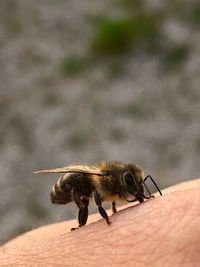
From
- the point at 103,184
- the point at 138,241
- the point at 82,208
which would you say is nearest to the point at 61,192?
the point at 82,208

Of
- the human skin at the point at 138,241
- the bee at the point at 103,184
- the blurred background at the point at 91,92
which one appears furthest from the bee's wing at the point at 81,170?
the blurred background at the point at 91,92

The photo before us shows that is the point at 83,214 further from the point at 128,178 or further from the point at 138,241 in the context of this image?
the point at 138,241

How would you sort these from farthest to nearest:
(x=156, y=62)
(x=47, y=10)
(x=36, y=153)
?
1. (x=47, y=10)
2. (x=156, y=62)
3. (x=36, y=153)

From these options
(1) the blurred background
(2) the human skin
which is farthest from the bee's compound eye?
(1) the blurred background

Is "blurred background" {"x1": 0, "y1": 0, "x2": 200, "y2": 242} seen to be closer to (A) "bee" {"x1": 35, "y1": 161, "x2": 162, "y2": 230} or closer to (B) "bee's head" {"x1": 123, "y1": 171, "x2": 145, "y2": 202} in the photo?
(A) "bee" {"x1": 35, "y1": 161, "x2": 162, "y2": 230}

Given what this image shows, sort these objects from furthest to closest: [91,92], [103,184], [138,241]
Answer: [91,92] → [103,184] → [138,241]

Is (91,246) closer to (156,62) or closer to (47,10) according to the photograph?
(156,62)

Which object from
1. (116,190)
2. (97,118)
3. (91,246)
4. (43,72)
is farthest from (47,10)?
(91,246)
